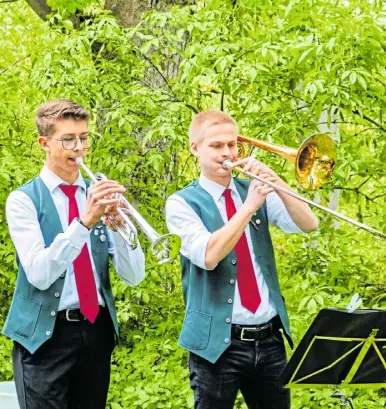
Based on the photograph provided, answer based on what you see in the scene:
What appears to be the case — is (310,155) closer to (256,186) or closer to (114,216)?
(256,186)

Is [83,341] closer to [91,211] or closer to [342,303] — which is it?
[91,211]

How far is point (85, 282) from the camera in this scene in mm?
3373

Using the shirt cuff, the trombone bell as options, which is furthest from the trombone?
the shirt cuff

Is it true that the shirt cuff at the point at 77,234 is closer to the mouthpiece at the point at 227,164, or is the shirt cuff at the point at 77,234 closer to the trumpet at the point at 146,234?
the trumpet at the point at 146,234

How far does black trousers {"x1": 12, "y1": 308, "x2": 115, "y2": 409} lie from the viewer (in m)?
3.32

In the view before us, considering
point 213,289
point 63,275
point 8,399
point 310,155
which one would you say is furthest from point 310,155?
point 8,399

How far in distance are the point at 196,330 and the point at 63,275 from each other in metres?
0.55

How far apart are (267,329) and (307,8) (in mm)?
2464

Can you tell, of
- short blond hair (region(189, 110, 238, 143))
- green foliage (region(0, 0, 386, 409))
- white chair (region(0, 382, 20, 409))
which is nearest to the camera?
short blond hair (region(189, 110, 238, 143))

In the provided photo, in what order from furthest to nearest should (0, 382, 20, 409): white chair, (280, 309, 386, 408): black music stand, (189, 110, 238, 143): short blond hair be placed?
(0, 382, 20, 409): white chair
(189, 110, 238, 143): short blond hair
(280, 309, 386, 408): black music stand

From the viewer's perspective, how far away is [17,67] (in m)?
7.71

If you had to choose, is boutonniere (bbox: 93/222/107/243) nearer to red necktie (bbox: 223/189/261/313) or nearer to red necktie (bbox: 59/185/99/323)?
red necktie (bbox: 59/185/99/323)

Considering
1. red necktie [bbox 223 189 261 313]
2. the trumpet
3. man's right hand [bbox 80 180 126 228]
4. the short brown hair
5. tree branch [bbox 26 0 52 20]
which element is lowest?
red necktie [bbox 223 189 261 313]

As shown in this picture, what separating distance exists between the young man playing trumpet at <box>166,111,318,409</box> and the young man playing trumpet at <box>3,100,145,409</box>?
28 centimetres
